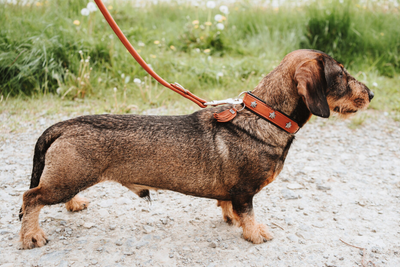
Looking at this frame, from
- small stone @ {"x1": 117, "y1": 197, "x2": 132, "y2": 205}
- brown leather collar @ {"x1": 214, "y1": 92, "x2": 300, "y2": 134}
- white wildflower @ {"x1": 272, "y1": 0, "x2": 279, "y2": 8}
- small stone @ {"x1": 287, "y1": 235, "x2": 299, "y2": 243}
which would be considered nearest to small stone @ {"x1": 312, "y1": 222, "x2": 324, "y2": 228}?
small stone @ {"x1": 287, "y1": 235, "x2": 299, "y2": 243}

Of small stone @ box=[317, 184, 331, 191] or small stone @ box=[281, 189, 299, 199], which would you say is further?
small stone @ box=[317, 184, 331, 191]

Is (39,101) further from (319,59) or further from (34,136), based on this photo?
(319,59)

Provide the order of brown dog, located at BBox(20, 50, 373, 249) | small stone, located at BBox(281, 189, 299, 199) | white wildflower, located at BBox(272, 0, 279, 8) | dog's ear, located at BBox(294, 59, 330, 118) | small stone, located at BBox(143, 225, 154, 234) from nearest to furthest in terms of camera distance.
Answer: dog's ear, located at BBox(294, 59, 330, 118) < brown dog, located at BBox(20, 50, 373, 249) < small stone, located at BBox(143, 225, 154, 234) < small stone, located at BBox(281, 189, 299, 199) < white wildflower, located at BBox(272, 0, 279, 8)

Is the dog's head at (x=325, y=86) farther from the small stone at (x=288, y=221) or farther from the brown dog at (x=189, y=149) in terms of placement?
the small stone at (x=288, y=221)

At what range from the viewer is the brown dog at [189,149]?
2744 millimetres

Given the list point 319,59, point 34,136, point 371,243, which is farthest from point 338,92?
point 34,136

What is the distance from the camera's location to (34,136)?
5008 millimetres

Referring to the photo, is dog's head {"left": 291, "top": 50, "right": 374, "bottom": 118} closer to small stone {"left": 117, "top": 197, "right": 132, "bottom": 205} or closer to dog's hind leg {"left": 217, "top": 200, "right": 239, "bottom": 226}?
dog's hind leg {"left": 217, "top": 200, "right": 239, "bottom": 226}

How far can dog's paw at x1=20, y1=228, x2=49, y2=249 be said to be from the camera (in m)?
2.87

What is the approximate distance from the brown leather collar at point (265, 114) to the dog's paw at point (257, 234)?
37.1 inches

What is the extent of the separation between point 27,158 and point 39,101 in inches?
71.0

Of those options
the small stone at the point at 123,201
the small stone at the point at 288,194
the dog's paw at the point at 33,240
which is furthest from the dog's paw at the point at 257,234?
the dog's paw at the point at 33,240

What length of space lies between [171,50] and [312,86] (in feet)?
19.1

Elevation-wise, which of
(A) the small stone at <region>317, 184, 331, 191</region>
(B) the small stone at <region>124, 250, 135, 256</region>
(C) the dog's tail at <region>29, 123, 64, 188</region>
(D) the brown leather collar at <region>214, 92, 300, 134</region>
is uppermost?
(D) the brown leather collar at <region>214, 92, 300, 134</region>
